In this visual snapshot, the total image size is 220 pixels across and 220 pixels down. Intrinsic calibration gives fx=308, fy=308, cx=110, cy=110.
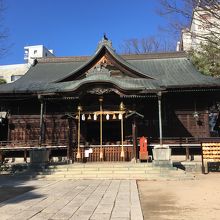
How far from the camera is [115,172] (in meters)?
14.8

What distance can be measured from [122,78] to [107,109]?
3.22 m

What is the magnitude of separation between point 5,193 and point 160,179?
6704mm

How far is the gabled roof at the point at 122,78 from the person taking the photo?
18142 mm

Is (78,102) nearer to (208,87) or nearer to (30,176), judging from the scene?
(30,176)

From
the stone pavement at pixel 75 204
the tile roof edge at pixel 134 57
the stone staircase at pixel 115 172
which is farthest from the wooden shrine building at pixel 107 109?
the stone pavement at pixel 75 204

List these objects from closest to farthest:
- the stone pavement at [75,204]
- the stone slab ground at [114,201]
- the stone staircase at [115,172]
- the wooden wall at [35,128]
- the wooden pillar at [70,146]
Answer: the stone pavement at [75,204]
the stone slab ground at [114,201]
the stone staircase at [115,172]
the wooden pillar at [70,146]
the wooden wall at [35,128]

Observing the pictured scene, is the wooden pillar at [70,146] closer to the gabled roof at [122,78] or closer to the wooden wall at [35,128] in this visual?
the wooden wall at [35,128]

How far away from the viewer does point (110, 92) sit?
17891 mm

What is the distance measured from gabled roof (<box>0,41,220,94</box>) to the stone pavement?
8070 millimetres

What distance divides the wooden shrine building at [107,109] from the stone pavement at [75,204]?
22.7ft

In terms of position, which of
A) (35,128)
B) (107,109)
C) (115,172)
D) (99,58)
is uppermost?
(99,58)

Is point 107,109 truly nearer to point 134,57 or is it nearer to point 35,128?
point 35,128

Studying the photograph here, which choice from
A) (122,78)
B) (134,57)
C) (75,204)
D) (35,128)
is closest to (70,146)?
(35,128)

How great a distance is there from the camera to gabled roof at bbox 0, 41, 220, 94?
59.5 ft
